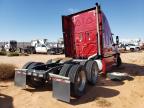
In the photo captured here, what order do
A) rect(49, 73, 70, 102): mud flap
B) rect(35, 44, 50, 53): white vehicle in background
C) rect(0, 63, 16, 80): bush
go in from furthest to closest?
rect(35, 44, 50, 53): white vehicle in background → rect(0, 63, 16, 80): bush → rect(49, 73, 70, 102): mud flap

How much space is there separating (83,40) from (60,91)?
5.24m

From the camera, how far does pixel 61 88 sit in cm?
662

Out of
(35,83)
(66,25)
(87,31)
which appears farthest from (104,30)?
(35,83)

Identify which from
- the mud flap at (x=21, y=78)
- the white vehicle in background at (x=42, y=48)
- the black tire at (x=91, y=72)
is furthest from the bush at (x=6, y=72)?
the white vehicle in background at (x=42, y=48)

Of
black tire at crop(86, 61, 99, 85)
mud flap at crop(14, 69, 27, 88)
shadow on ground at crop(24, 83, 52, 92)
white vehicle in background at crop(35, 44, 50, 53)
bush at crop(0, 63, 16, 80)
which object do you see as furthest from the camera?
white vehicle in background at crop(35, 44, 50, 53)

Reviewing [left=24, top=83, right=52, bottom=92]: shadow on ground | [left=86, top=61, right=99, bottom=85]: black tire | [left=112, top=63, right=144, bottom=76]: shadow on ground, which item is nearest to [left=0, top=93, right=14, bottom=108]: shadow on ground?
[left=24, top=83, right=52, bottom=92]: shadow on ground

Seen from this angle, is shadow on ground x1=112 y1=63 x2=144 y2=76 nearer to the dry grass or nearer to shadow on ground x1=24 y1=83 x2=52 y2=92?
shadow on ground x1=24 y1=83 x2=52 y2=92

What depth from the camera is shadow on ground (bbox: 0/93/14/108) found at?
6.52 m

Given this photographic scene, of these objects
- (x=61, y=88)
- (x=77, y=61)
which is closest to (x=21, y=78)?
(x=61, y=88)

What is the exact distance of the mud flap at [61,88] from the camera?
6.50 metres

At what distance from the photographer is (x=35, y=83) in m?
8.32

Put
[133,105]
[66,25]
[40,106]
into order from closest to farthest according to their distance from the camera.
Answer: [40,106] → [133,105] → [66,25]

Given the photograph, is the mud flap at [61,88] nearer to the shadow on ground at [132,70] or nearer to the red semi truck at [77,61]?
the red semi truck at [77,61]

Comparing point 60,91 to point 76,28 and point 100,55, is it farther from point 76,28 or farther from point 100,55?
point 76,28
